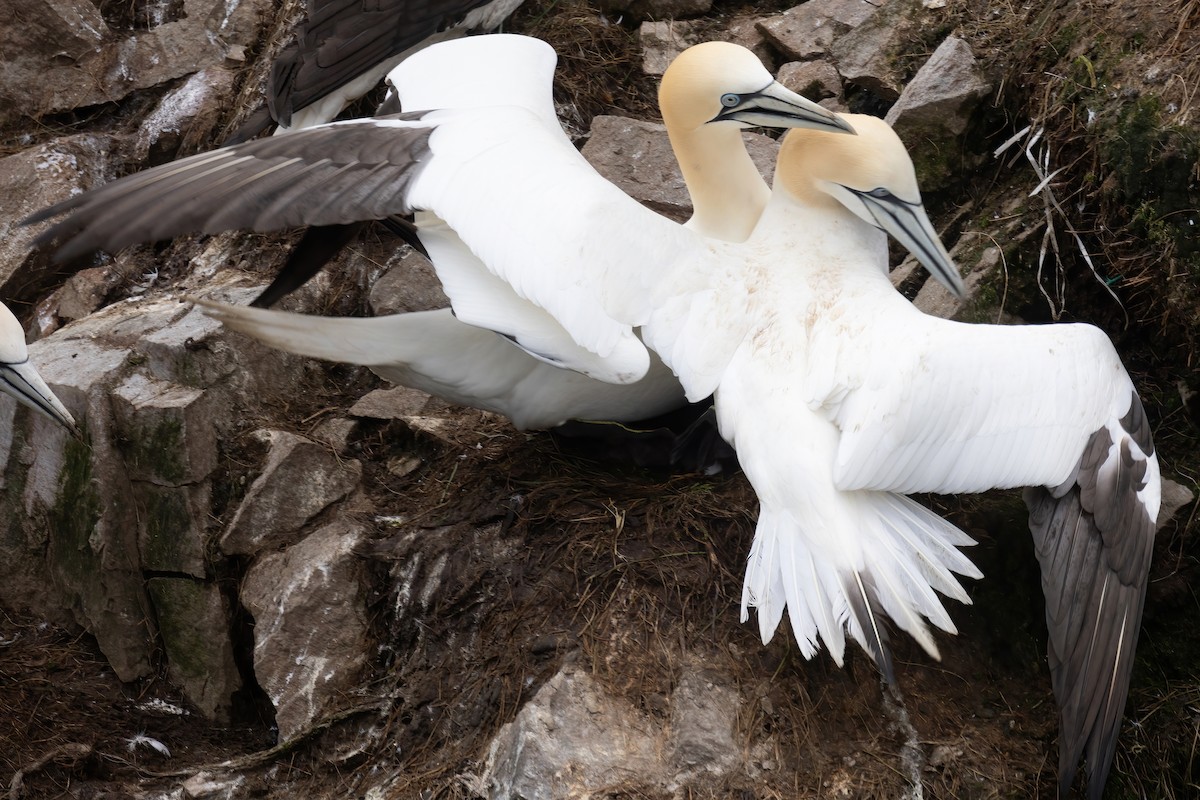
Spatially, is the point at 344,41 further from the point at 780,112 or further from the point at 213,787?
the point at 213,787

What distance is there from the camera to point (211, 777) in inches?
131

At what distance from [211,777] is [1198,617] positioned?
250cm

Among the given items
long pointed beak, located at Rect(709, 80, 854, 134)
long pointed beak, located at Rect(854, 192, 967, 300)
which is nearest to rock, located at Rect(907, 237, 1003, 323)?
long pointed beak, located at Rect(854, 192, 967, 300)

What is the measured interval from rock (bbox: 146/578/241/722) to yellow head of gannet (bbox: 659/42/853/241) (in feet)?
5.79

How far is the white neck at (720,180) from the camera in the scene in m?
3.54

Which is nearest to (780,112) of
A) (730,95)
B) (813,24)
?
(730,95)

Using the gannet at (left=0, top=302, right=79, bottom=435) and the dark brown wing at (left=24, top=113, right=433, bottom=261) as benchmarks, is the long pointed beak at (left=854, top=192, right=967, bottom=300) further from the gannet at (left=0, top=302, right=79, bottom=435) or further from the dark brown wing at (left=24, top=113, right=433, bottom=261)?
the gannet at (left=0, top=302, right=79, bottom=435)

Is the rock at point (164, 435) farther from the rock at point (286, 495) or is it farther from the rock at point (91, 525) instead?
the rock at point (286, 495)

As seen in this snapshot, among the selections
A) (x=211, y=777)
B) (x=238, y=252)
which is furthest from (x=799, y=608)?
(x=238, y=252)

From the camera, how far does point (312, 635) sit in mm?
3494

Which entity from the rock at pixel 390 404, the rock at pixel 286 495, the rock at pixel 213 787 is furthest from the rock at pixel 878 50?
the rock at pixel 213 787

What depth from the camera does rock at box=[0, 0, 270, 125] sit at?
17.8ft

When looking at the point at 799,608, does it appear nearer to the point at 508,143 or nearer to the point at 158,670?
the point at 508,143

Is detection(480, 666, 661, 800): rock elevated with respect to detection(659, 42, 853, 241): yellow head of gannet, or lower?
lower
